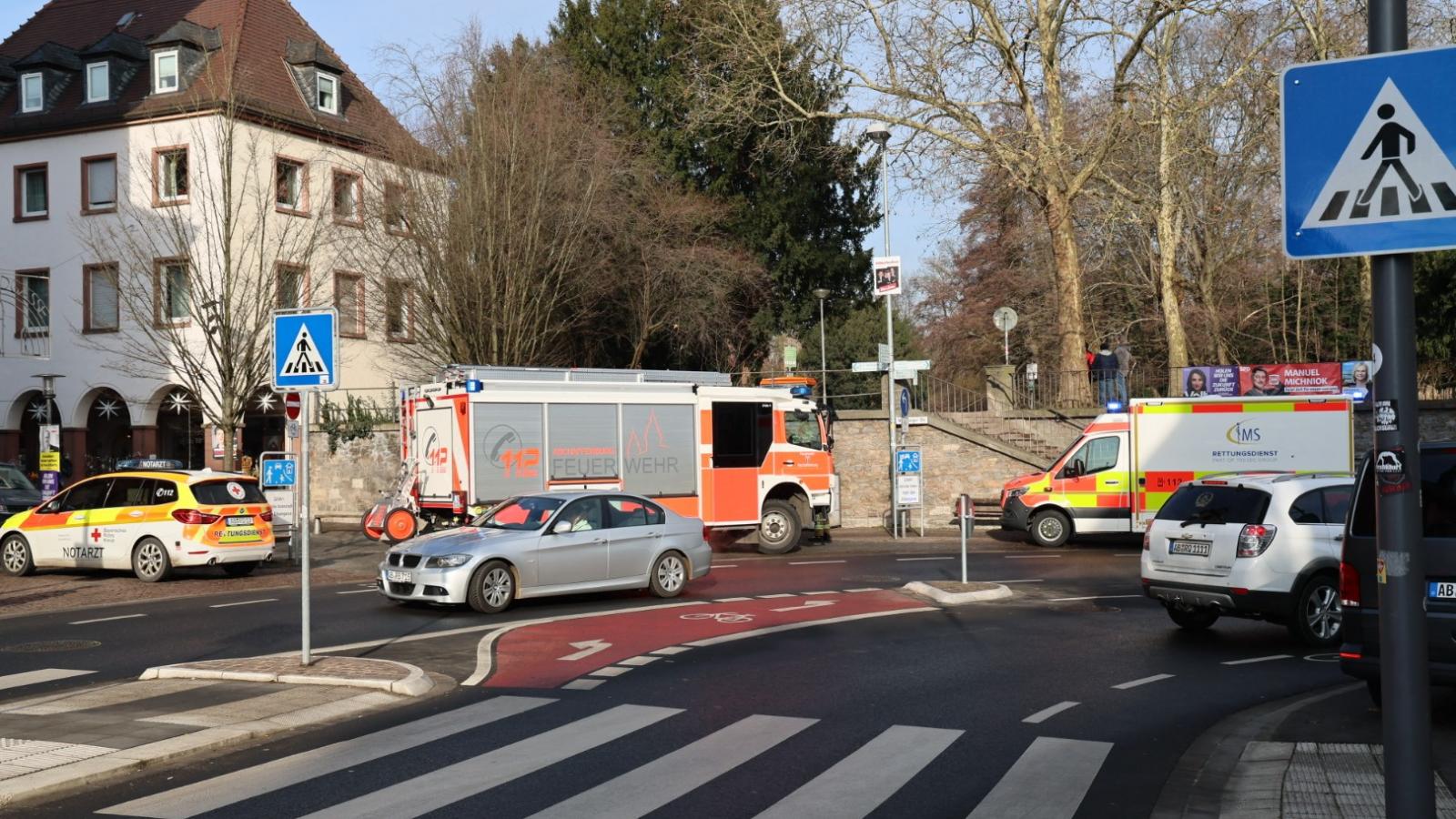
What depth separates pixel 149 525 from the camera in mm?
19984

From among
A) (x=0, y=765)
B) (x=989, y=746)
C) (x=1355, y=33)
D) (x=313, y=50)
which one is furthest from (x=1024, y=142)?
(x=0, y=765)

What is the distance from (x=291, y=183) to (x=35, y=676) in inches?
1030

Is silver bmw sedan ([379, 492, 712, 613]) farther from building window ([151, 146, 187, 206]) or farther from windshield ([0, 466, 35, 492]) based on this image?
building window ([151, 146, 187, 206])

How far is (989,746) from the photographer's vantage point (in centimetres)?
849

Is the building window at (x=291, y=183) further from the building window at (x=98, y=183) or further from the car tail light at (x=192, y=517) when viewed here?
the car tail light at (x=192, y=517)

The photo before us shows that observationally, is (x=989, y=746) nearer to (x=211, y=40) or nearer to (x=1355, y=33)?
(x=1355, y=33)

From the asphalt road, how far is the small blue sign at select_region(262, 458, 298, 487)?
782 cm

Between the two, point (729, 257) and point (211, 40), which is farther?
point (211, 40)

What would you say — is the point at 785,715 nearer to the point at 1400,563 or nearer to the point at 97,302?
the point at 1400,563

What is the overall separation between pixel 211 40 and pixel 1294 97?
144 feet

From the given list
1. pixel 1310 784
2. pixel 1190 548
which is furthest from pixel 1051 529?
pixel 1310 784

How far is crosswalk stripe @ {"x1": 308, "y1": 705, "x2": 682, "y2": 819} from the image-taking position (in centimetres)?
696

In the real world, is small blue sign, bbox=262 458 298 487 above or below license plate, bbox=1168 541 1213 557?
above

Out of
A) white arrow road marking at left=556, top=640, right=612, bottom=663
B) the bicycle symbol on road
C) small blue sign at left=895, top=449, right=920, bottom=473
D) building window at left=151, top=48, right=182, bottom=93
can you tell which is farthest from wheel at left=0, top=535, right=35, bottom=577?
building window at left=151, top=48, right=182, bottom=93
